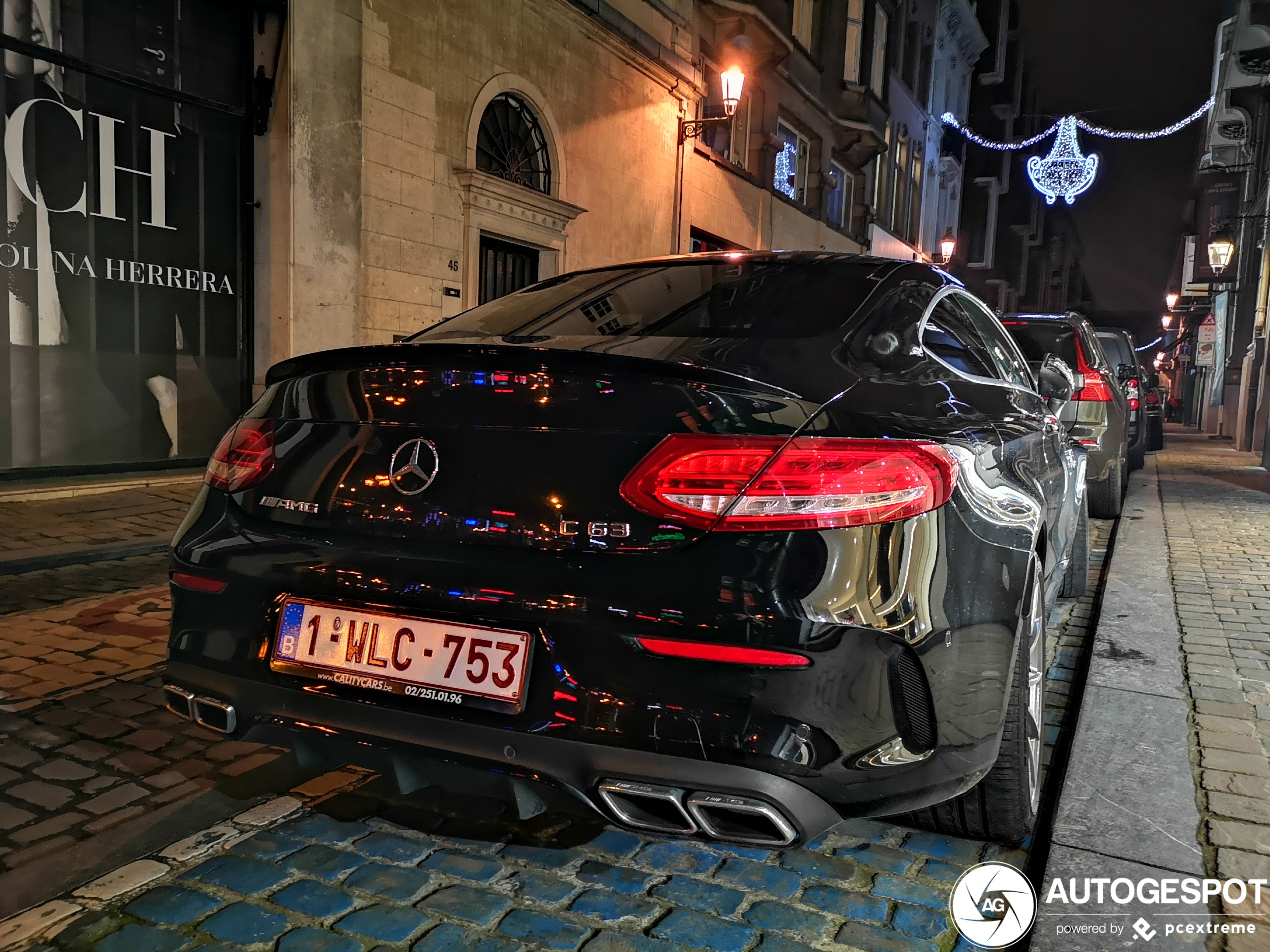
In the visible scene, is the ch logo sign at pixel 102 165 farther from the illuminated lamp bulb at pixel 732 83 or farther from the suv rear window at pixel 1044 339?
the suv rear window at pixel 1044 339

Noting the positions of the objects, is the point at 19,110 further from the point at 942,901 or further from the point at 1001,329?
the point at 942,901

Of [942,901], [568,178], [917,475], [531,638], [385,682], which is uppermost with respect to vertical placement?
[568,178]

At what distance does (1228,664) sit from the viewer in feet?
13.5

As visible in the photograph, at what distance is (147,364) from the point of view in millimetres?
8750

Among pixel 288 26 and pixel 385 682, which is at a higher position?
pixel 288 26

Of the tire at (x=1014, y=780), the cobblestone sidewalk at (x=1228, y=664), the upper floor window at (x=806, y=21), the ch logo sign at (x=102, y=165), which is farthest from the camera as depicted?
the upper floor window at (x=806, y=21)

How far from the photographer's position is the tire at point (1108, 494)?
820 centimetres

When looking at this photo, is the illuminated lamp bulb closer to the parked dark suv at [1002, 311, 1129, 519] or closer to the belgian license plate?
the parked dark suv at [1002, 311, 1129, 519]

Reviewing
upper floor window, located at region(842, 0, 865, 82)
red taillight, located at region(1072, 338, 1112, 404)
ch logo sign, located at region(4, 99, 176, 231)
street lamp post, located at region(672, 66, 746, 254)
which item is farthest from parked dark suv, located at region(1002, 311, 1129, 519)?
upper floor window, located at region(842, 0, 865, 82)

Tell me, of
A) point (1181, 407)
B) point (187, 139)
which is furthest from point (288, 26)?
point (1181, 407)

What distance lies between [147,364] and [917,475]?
8455mm

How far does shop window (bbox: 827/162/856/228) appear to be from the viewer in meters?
24.5

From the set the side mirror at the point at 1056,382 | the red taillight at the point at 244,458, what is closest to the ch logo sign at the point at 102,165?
the red taillight at the point at 244,458

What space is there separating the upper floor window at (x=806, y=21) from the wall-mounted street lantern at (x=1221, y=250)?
31.4 ft
